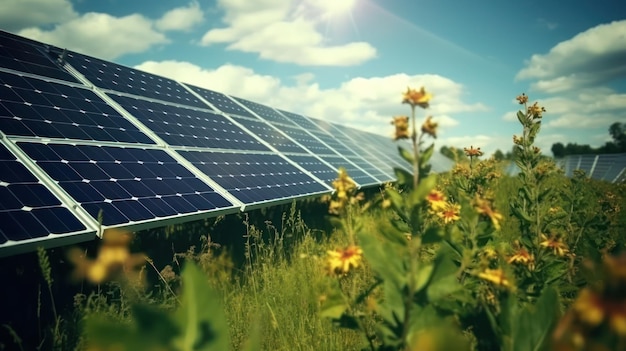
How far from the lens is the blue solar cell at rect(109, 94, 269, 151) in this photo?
6.71 metres

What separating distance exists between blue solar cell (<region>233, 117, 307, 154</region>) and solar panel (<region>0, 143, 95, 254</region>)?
6.00 meters

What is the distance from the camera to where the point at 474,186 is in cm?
432

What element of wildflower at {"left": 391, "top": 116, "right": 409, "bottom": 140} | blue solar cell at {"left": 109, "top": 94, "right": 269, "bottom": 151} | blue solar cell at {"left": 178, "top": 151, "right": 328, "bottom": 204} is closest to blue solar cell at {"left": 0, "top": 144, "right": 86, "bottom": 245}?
blue solar cell at {"left": 178, "top": 151, "right": 328, "bottom": 204}

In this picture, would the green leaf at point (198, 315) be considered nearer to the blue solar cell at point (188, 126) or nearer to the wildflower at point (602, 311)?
the wildflower at point (602, 311)

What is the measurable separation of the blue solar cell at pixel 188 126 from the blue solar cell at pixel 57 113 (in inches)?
22.0

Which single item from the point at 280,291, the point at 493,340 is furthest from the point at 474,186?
the point at 493,340

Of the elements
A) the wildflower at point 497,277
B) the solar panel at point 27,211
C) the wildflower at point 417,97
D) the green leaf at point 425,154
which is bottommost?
the solar panel at point 27,211

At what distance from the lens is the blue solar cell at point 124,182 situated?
3.85 meters

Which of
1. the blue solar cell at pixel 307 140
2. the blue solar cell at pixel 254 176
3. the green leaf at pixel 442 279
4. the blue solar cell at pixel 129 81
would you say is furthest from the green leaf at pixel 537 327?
the blue solar cell at pixel 307 140

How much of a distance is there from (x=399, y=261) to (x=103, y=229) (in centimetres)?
304

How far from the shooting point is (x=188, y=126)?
7578mm

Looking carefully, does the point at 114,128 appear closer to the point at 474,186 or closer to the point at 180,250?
the point at 180,250

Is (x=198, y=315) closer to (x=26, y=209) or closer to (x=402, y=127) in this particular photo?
(x=402, y=127)

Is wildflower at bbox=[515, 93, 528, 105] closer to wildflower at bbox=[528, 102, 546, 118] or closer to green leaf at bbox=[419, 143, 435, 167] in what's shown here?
wildflower at bbox=[528, 102, 546, 118]
